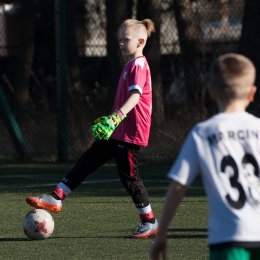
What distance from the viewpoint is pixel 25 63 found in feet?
45.3

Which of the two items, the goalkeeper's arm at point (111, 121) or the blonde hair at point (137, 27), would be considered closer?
the goalkeeper's arm at point (111, 121)

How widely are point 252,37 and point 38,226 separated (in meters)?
7.03

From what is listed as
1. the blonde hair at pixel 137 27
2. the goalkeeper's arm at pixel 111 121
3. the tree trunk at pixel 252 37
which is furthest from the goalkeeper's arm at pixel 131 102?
the tree trunk at pixel 252 37

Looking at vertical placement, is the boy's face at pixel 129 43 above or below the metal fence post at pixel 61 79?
above

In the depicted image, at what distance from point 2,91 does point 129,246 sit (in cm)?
784

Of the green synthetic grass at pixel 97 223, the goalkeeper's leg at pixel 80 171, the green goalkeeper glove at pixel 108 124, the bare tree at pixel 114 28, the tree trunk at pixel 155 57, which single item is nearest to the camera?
the green synthetic grass at pixel 97 223

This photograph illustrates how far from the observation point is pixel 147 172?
36.3 ft

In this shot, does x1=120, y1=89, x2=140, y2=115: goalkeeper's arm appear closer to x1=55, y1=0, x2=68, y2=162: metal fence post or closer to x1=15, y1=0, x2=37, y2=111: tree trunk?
x1=55, y1=0, x2=68, y2=162: metal fence post

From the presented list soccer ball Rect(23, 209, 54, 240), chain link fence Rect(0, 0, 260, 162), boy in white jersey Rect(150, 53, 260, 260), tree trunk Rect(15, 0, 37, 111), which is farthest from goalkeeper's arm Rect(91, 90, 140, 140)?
tree trunk Rect(15, 0, 37, 111)

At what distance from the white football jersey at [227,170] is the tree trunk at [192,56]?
30.2 ft

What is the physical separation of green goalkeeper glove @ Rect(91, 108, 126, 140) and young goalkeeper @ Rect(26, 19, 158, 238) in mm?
200

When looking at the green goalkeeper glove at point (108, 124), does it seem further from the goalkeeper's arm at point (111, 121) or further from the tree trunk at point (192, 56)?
the tree trunk at point (192, 56)

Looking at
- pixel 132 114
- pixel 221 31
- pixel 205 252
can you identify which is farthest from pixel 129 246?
pixel 221 31

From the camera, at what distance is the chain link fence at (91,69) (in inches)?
485
